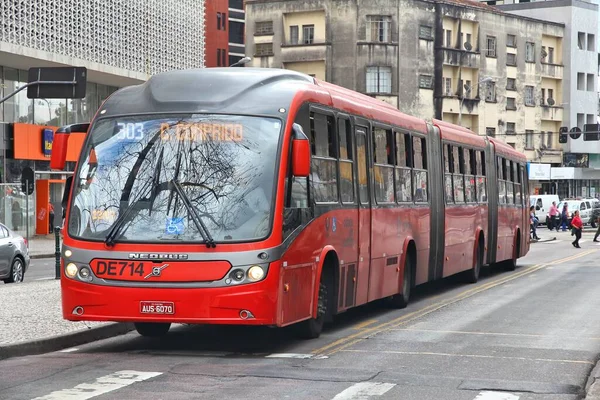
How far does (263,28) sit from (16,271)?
61602 mm

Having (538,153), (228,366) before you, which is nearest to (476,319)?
(228,366)

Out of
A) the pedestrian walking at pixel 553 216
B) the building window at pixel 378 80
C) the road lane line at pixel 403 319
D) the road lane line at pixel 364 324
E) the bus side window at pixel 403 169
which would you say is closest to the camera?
the road lane line at pixel 403 319

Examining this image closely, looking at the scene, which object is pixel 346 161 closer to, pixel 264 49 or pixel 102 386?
pixel 102 386

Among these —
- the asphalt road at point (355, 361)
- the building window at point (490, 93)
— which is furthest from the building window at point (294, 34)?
the asphalt road at point (355, 361)

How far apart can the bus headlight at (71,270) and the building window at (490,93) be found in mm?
79756

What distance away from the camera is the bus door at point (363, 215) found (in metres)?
16.1

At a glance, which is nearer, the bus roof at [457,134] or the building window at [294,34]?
the bus roof at [457,134]

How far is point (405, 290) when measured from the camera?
62.6 feet

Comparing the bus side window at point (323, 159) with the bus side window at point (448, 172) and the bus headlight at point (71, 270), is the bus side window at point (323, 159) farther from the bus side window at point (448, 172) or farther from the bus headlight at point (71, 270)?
the bus side window at point (448, 172)

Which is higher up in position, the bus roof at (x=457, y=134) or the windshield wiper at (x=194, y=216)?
the bus roof at (x=457, y=134)

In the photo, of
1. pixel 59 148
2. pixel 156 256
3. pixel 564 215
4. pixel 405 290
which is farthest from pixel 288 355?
pixel 564 215

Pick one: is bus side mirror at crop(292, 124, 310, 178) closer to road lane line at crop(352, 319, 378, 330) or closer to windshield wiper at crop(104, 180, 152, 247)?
windshield wiper at crop(104, 180, 152, 247)

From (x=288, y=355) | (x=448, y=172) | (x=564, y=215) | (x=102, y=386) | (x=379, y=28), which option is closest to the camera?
(x=102, y=386)

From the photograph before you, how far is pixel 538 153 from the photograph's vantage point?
315 feet
